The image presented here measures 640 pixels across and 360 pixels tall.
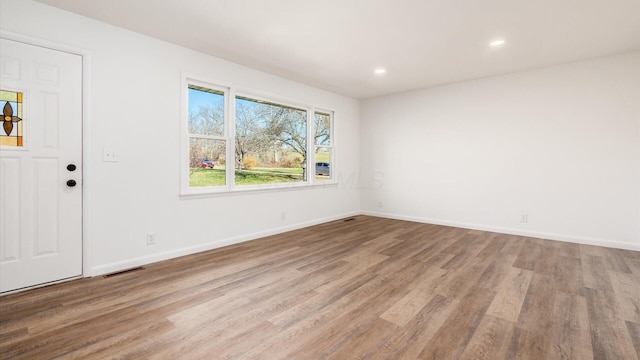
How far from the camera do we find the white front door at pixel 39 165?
2.50 meters

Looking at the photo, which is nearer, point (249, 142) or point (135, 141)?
point (135, 141)

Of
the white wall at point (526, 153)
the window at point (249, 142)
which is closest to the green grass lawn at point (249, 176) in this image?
the window at point (249, 142)

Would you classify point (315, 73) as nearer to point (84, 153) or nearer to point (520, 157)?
point (84, 153)

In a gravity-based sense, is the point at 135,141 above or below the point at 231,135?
below

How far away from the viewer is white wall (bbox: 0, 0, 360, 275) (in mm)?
2873

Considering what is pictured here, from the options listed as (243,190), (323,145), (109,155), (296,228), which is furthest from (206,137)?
(323,145)

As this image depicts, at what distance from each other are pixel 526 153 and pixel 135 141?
5.47 meters

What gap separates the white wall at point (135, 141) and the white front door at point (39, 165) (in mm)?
135

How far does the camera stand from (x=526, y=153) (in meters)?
4.55

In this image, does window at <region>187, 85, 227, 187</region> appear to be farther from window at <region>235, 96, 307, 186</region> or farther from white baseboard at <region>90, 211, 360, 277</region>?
white baseboard at <region>90, 211, 360, 277</region>

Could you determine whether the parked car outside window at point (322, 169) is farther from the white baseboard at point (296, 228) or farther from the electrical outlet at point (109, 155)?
the electrical outlet at point (109, 155)

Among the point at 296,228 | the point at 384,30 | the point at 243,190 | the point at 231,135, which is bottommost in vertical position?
the point at 296,228

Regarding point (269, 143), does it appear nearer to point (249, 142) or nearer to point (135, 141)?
point (249, 142)

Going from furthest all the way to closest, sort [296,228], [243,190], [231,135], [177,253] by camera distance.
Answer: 1. [296,228]
2. [243,190]
3. [231,135]
4. [177,253]
